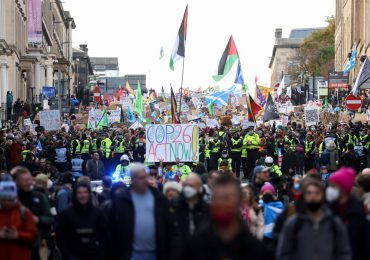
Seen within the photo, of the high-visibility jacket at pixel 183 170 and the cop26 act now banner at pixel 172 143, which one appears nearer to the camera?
the high-visibility jacket at pixel 183 170

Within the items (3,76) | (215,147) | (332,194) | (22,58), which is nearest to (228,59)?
(3,76)

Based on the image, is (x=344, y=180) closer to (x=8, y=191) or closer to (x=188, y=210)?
(x=188, y=210)

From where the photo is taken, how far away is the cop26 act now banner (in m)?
25.7

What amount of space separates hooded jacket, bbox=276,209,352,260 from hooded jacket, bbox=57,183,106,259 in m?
2.80

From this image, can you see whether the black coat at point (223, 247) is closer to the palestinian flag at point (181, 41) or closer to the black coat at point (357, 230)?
the black coat at point (357, 230)

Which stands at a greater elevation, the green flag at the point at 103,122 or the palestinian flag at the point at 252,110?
the palestinian flag at the point at 252,110

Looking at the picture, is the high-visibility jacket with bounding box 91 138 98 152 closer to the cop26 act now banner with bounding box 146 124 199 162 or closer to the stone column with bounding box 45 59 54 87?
the cop26 act now banner with bounding box 146 124 199 162

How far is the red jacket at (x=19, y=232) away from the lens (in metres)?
11.0

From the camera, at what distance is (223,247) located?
328 inches

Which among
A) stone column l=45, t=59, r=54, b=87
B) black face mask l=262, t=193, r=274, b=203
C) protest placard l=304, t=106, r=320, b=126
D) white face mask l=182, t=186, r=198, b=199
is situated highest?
stone column l=45, t=59, r=54, b=87

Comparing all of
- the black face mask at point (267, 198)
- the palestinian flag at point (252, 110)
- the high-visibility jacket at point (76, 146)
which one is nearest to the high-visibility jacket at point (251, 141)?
the high-visibility jacket at point (76, 146)

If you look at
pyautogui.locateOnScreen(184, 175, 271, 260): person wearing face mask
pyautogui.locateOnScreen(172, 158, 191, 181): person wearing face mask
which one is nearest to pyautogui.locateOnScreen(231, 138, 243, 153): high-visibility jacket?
pyautogui.locateOnScreen(172, 158, 191, 181): person wearing face mask

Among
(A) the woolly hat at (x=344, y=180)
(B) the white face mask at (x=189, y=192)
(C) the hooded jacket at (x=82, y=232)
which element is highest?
(A) the woolly hat at (x=344, y=180)

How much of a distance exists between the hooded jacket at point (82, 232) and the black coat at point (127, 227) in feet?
2.55
